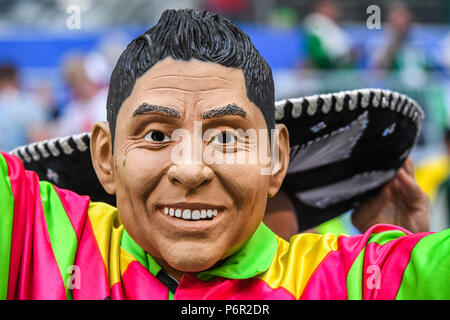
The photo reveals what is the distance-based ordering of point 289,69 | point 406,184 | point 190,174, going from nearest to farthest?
point 190,174
point 406,184
point 289,69

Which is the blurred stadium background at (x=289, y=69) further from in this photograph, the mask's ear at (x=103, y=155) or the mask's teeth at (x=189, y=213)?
the mask's teeth at (x=189, y=213)

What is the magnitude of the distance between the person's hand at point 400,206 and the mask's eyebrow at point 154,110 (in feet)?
3.50

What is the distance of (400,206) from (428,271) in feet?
3.11

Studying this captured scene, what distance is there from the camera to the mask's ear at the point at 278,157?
164cm

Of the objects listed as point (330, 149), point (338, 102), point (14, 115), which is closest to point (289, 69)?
point (14, 115)

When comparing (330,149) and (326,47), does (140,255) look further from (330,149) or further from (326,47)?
(326,47)

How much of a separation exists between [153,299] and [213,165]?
37 cm

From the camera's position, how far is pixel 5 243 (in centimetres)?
151

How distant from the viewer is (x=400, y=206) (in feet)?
7.70

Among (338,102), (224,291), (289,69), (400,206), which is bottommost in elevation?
(224,291)

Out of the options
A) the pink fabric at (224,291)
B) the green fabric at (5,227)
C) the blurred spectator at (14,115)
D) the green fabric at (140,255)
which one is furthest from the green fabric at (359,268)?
the blurred spectator at (14,115)

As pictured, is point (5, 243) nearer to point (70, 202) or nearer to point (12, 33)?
point (70, 202)

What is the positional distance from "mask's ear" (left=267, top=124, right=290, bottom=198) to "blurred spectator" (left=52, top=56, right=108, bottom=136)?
349cm
